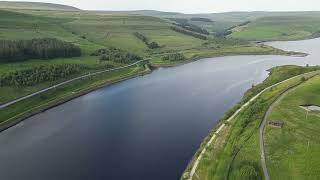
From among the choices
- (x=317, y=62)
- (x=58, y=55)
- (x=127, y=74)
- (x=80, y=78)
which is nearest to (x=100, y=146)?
(x=80, y=78)

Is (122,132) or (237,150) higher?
(237,150)

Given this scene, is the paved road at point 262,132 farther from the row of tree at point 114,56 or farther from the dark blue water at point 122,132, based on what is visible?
the row of tree at point 114,56

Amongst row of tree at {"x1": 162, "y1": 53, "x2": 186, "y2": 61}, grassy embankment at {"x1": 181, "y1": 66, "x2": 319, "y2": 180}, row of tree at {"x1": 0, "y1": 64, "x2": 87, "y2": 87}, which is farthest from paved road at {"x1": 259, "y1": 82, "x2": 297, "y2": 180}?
row of tree at {"x1": 162, "y1": 53, "x2": 186, "y2": 61}

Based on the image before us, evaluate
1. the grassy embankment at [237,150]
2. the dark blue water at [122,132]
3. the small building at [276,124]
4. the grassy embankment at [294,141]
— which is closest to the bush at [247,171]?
the grassy embankment at [237,150]

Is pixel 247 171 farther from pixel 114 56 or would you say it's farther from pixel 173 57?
pixel 173 57

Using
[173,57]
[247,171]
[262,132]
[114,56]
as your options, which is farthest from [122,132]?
[173,57]

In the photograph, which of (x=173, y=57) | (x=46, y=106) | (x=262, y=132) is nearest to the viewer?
(x=262, y=132)
